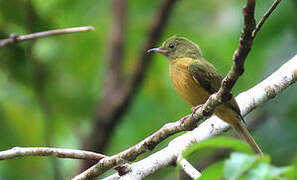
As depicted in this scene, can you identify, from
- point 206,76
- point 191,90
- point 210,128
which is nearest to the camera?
point 210,128

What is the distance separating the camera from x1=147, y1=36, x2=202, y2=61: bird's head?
19.1 ft

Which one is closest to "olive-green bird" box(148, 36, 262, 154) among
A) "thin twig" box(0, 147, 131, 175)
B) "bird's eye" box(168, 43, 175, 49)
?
"bird's eye" box(168, 43, 175, 49)

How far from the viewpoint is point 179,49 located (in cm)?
592

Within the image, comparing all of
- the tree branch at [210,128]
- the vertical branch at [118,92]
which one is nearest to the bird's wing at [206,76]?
the tree branch at [210,128]

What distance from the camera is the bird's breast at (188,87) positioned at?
16.6 feet

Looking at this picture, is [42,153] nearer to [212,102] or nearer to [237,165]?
[212,102]

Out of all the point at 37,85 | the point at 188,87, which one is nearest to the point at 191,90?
the point at 188,87

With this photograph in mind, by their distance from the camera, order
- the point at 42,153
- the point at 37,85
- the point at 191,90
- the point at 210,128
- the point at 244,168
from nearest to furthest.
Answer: the point at 244,168, the point at 42,153, the point at 210,128, the point at 191,90, the point at 37,85

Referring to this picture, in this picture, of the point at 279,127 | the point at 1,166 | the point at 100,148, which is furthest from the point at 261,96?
the point at 1,166

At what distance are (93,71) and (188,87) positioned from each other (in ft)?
8.58

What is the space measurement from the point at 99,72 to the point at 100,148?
1496 mm

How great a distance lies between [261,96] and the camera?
13.3 feet

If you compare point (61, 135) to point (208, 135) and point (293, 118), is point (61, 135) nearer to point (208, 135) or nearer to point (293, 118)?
point (293, 118)

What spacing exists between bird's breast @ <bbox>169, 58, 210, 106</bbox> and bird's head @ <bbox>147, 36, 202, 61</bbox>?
18.8 inches
